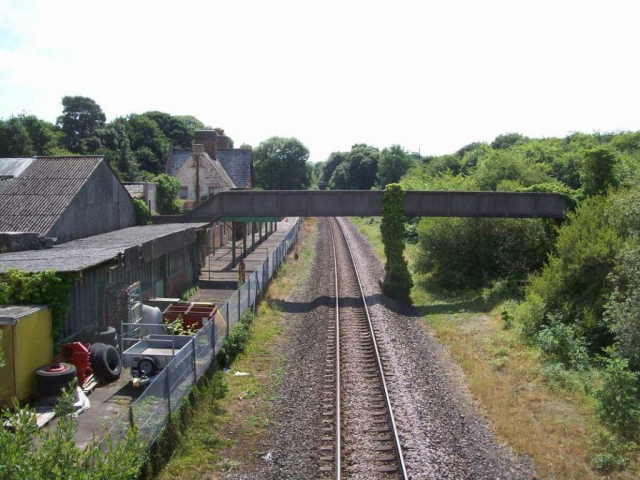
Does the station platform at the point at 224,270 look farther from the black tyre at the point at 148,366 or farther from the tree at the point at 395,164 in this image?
the tree at the point at 395,164

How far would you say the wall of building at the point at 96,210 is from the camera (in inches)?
750

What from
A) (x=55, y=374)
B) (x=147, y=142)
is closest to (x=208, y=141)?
(x=147, y=142)

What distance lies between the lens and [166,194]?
114ft

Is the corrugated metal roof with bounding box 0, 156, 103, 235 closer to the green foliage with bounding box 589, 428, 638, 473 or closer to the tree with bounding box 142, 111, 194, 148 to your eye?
the green foliage with bounding box 589, 428, 638, 473

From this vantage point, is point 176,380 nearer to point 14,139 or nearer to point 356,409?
point 356,409

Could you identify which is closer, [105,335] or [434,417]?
[434,417]

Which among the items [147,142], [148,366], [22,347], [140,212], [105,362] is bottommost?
[148,366]

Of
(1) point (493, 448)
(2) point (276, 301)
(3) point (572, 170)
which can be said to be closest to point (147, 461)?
(1) point (493, 448)

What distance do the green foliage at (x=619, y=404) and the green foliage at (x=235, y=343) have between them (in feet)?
31.0

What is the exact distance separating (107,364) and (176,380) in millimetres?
2920

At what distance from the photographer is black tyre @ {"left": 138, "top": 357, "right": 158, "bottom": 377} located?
13.4m

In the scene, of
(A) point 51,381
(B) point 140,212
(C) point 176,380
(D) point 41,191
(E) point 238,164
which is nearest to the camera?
(C) point 176,380

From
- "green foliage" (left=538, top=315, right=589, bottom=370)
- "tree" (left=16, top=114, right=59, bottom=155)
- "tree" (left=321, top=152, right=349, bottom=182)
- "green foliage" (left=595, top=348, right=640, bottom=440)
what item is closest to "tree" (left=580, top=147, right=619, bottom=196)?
"green foliage" (left=538, top=315, right=589, bottom=370)

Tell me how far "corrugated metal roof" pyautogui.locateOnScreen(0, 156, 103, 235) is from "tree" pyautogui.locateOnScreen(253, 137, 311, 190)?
59.0 metres
